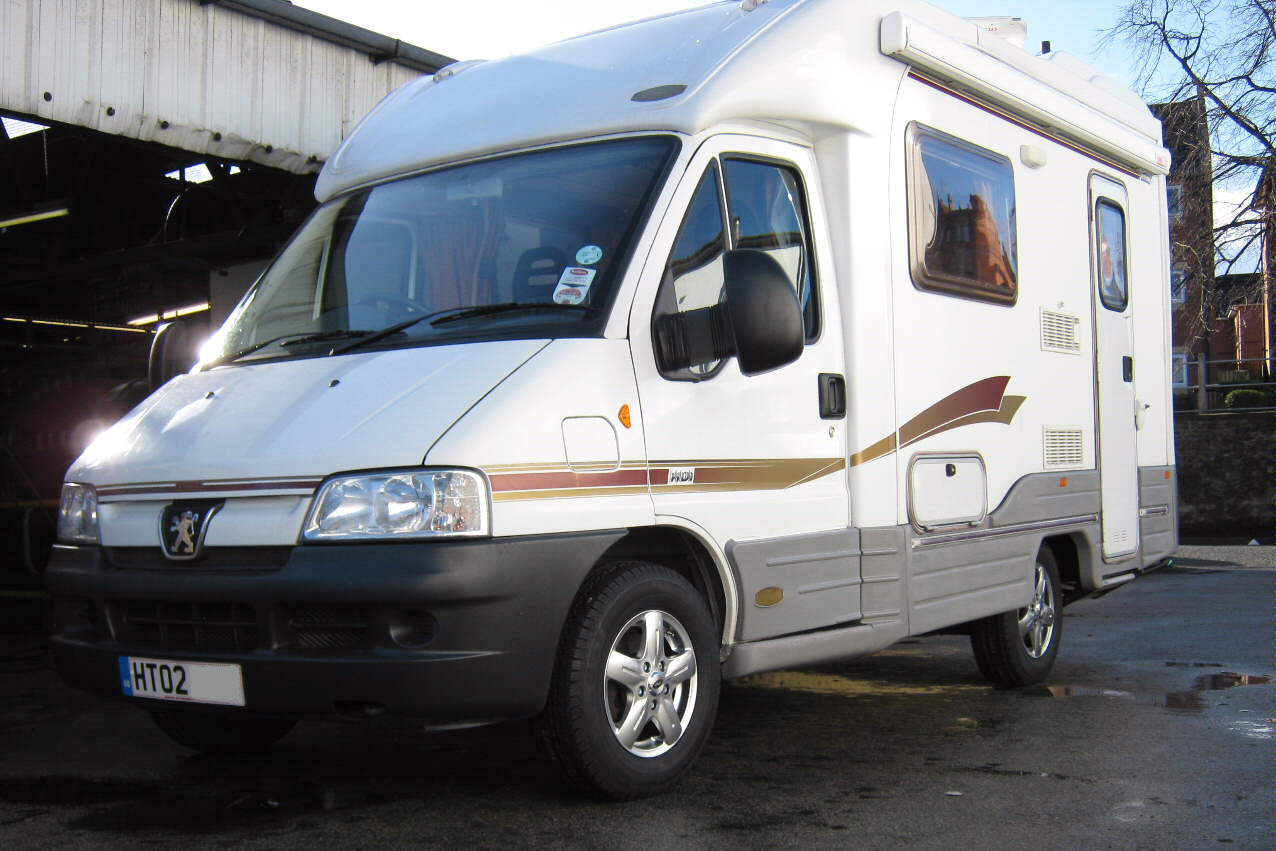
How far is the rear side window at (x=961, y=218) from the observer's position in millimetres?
5992

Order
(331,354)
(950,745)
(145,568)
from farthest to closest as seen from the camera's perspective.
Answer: (950,745), (331,354), (145,568)

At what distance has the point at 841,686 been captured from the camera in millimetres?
7238

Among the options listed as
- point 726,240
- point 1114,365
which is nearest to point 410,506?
point 726,240

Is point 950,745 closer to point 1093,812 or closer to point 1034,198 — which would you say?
point 1093,812

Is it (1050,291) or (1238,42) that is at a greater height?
(1238,42)

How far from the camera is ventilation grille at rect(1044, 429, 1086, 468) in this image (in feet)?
22.8

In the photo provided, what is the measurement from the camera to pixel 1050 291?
705cm

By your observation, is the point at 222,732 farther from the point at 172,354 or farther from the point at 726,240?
the point at 726,240

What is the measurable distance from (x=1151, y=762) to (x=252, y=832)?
335 cm

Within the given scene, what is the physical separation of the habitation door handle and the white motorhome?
0.04 ft

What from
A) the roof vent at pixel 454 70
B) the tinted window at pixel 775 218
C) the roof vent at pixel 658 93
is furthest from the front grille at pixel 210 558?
the roof vent at pixel 454 70

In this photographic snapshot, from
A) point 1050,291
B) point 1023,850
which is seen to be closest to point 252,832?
point 1023,850

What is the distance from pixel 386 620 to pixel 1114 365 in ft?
16.7

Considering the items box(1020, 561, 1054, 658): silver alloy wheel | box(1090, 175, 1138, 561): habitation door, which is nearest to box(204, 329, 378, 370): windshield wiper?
box(1020, 561, 1054, 658): silver alloy wheel
